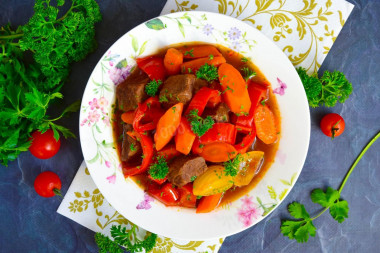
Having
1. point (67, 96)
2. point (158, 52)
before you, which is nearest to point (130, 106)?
point (158, 52)

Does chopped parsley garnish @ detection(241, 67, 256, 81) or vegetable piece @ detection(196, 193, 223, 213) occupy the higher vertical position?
chopped parsley garnish @ detection(241, 67, 256, 81)

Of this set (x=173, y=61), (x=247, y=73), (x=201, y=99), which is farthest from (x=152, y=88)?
(x=247, y=73)

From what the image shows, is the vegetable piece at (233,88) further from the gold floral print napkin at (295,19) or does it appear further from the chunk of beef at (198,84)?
the gold floral print napkin at (295,19)

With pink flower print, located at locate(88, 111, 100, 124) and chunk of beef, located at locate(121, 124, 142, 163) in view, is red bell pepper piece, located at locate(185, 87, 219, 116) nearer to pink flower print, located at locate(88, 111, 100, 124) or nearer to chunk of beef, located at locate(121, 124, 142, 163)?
chunk of beef, located at locate(121, 124, 142, 163)

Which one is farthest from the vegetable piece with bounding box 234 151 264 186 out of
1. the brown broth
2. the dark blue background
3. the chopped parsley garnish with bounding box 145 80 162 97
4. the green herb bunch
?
the green herb bunch

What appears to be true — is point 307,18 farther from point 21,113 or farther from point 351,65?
point 21,113

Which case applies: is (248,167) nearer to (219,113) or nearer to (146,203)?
(219,113)
